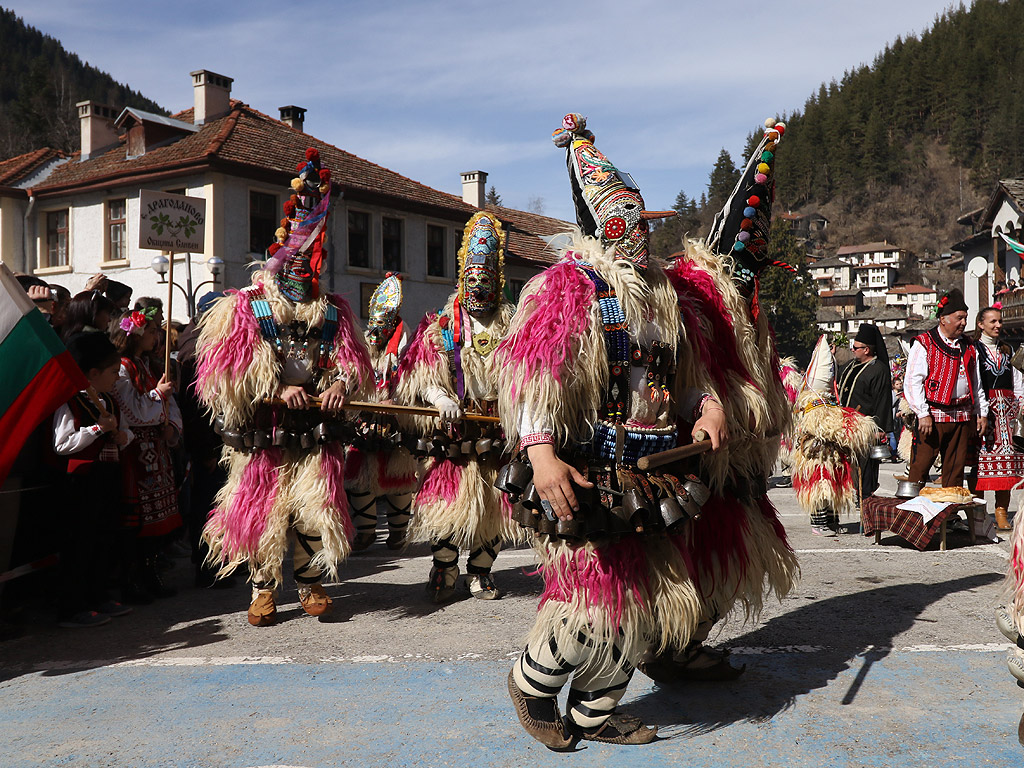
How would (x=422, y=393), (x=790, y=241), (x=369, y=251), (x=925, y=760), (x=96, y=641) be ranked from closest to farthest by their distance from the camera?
(x=925, y=760) < (x=96, y=641) < (x=422, y=393) < (x=369, y=251) < (x=790, y=241)

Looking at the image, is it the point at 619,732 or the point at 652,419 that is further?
the point at 652,419

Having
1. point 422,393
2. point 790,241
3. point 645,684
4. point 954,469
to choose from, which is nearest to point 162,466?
point 422,393

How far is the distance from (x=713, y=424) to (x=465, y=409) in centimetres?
241

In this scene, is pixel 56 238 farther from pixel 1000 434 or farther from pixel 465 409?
pixel 1000 434

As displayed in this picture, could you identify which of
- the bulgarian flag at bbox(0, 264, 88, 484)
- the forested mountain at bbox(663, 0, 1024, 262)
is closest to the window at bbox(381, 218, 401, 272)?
the bulgarian flag at bbox(0, 264, 88, 484)

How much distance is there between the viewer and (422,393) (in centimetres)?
543

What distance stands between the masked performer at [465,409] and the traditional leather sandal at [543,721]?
1.91 metres

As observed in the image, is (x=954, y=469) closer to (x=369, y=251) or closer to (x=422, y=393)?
(x=422, y=393)

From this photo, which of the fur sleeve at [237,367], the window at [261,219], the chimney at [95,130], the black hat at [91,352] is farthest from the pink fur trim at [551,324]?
the chimney at [95,130]

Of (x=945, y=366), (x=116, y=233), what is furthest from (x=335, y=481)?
(x=116, y=233)

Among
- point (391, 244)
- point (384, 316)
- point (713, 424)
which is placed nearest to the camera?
point (713, 424)

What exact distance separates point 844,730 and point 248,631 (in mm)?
3086

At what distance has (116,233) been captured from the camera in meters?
24.2

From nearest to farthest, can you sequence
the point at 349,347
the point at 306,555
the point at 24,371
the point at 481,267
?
the point at 24,371, the point at 306,555, the point at 349,347, the point at 481,267
